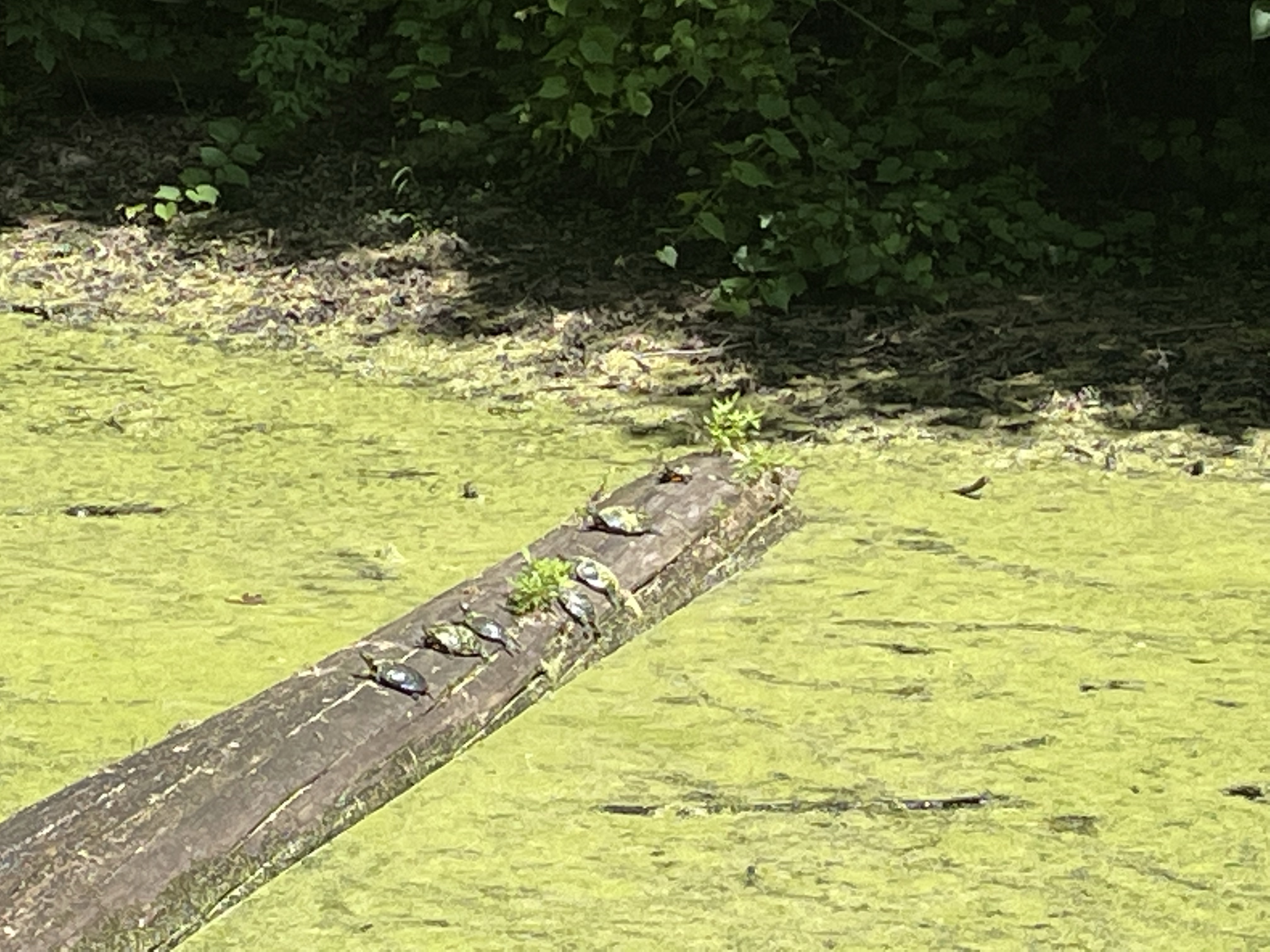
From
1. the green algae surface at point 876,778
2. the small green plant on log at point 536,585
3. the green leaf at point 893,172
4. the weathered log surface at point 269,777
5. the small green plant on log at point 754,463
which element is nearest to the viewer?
the weathered log surface at point 269,777

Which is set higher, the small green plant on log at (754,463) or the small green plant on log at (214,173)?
the small green plant on log at (214,173)

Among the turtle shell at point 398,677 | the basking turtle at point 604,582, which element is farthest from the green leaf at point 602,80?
the turtle shell at point 398,677

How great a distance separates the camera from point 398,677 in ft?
9.58

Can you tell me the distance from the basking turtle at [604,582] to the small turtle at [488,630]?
284 mm

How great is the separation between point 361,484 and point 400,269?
205cm

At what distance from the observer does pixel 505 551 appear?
4.13 meters

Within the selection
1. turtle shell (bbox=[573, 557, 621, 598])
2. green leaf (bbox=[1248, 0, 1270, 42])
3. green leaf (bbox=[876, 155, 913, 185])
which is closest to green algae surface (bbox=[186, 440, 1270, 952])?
turtle shell (bbox=[573, 557, 621, 598])

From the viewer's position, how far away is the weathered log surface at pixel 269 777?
7.61ft

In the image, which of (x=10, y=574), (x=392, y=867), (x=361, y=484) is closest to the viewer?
(x=392, y=867)

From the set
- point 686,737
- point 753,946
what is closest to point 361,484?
point 686,737

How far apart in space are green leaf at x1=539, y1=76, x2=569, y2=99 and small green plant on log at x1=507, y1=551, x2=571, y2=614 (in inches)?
133

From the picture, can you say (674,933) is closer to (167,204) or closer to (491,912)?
(491,912)

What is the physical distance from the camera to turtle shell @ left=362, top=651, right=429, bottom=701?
291cm

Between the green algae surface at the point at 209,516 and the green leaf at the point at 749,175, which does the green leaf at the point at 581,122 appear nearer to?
the green leaf at the point at 749,175
